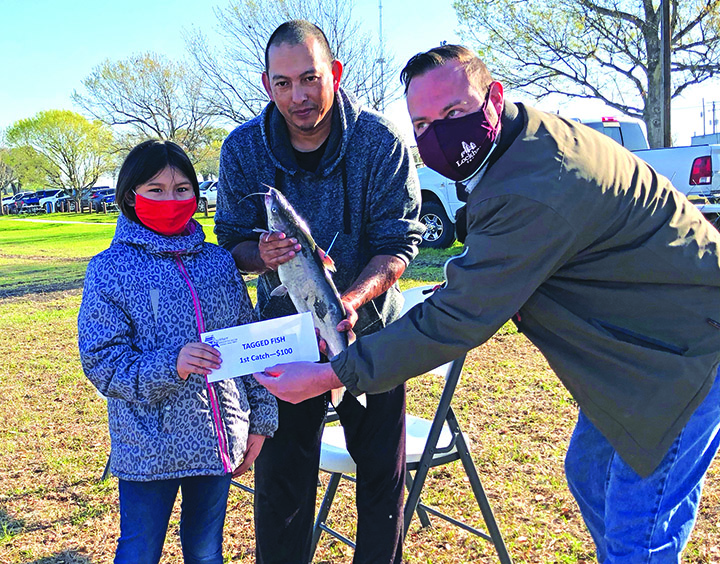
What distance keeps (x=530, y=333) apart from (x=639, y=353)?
0.38m

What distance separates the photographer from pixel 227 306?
266 centimetres

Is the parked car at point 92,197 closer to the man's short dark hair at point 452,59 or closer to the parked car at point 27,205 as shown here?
the parked car at point 27,205

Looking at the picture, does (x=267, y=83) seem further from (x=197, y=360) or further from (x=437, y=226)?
(x=437, y=226)

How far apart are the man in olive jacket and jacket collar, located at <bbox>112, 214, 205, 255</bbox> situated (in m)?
0.86

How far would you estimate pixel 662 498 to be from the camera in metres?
2.13

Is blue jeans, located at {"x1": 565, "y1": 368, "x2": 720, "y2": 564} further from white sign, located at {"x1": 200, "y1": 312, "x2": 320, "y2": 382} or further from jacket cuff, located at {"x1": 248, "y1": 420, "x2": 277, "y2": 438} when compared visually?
jacket cuff, located at {"x1": 248, "y1": 420, "x2": 277, "y2": 438}

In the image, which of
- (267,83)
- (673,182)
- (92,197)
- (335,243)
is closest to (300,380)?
(335,243)

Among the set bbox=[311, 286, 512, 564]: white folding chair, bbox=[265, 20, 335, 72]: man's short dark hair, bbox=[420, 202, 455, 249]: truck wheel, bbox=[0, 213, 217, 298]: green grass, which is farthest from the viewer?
bbox=[420, 202, 455, 249]: truck wheel

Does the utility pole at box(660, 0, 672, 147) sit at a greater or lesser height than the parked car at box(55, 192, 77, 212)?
greater

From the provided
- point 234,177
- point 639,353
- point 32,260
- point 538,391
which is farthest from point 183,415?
point 32,260

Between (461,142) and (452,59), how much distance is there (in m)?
0.29

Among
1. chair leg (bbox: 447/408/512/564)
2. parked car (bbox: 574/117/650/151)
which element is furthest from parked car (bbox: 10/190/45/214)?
chair leg (bbox: 447/408/512/564)

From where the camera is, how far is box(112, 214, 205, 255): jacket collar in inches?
99.0

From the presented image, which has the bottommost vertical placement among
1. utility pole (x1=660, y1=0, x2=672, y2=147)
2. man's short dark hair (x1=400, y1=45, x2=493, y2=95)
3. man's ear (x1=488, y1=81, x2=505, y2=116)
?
man's ear (x1=488, y1=81, x2=505, y2=116)
